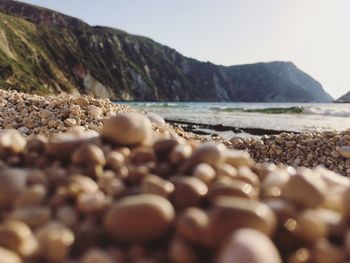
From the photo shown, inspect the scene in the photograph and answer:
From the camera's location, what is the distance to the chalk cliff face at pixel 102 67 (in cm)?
6919

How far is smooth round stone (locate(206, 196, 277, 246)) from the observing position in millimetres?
1420

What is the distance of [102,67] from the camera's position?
93.6 metres

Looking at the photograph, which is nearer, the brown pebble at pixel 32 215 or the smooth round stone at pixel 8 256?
the smooth round stone at pixel 8 256

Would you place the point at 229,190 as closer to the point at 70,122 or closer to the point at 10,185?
the point at 10,185

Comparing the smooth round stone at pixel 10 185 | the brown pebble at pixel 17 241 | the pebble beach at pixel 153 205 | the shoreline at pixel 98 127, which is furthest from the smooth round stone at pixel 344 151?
the brown pebble at pixel 17 241

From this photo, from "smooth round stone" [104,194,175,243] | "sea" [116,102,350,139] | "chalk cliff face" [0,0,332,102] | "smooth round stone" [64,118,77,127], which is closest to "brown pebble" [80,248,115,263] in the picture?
"smooth round stone" [104,194,175,243]

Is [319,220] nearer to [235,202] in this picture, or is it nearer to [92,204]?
[235,202]

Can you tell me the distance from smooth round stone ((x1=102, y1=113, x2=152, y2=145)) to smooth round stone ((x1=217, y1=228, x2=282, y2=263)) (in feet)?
3.35

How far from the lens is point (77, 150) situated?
2004mm

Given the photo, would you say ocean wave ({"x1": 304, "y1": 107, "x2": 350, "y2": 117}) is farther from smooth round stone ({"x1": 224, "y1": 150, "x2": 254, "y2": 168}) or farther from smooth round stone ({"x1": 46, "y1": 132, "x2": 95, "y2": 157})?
smooth round stone ({"x1": 46, "y1": 132, "x2": 95, "y2": 157})

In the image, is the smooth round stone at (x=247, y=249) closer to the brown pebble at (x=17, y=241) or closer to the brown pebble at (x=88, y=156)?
the brown pebble at (x=17, y=241)

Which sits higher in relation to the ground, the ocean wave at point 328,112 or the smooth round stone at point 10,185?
the smooth round stone at point 10,185

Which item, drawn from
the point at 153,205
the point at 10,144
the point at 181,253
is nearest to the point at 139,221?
the point at 153,205

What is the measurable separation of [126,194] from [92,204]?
0.17 meters
